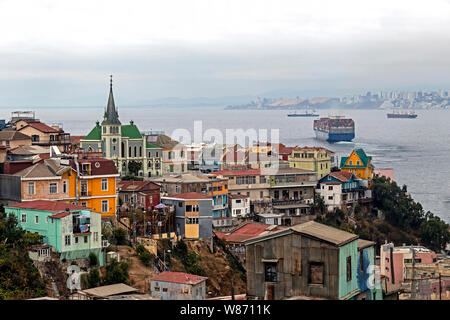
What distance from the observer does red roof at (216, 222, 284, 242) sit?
23.8 meters

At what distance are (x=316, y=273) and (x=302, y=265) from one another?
202 millimetres

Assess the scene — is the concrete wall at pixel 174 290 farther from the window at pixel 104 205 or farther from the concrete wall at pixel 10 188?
the concrete wall at pixel 10 188

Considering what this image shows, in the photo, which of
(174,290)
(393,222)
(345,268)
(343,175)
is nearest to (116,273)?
(174,290)

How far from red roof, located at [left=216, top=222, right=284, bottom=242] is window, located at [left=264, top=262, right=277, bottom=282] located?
45.1 feet

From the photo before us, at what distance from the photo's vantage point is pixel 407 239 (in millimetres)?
30656

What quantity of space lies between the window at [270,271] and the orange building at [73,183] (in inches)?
449

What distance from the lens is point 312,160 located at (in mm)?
33438

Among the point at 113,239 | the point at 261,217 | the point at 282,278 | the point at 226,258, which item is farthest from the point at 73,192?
the point at 282,278

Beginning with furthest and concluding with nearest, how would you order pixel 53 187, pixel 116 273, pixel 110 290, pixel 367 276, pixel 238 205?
pixel 238 205 → pixel 53 187 → pixel 116 273 → pixel 110 290 → pixel 367 276

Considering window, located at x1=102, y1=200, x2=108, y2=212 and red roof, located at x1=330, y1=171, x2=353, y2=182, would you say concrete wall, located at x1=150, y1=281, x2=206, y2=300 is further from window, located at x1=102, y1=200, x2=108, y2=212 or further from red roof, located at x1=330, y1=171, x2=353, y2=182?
red roof, located at x1=330, y1=171, x2=353, y2=182

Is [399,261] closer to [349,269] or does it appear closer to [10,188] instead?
[10,188]

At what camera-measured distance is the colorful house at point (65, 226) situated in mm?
17266

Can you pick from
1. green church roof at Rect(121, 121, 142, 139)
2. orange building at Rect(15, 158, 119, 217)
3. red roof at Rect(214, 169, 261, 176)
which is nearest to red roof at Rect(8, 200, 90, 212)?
orange building at Rect(15, 158, 119, 217)

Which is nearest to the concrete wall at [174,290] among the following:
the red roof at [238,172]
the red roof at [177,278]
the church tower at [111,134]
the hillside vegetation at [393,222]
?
the red roof at [177,278]
